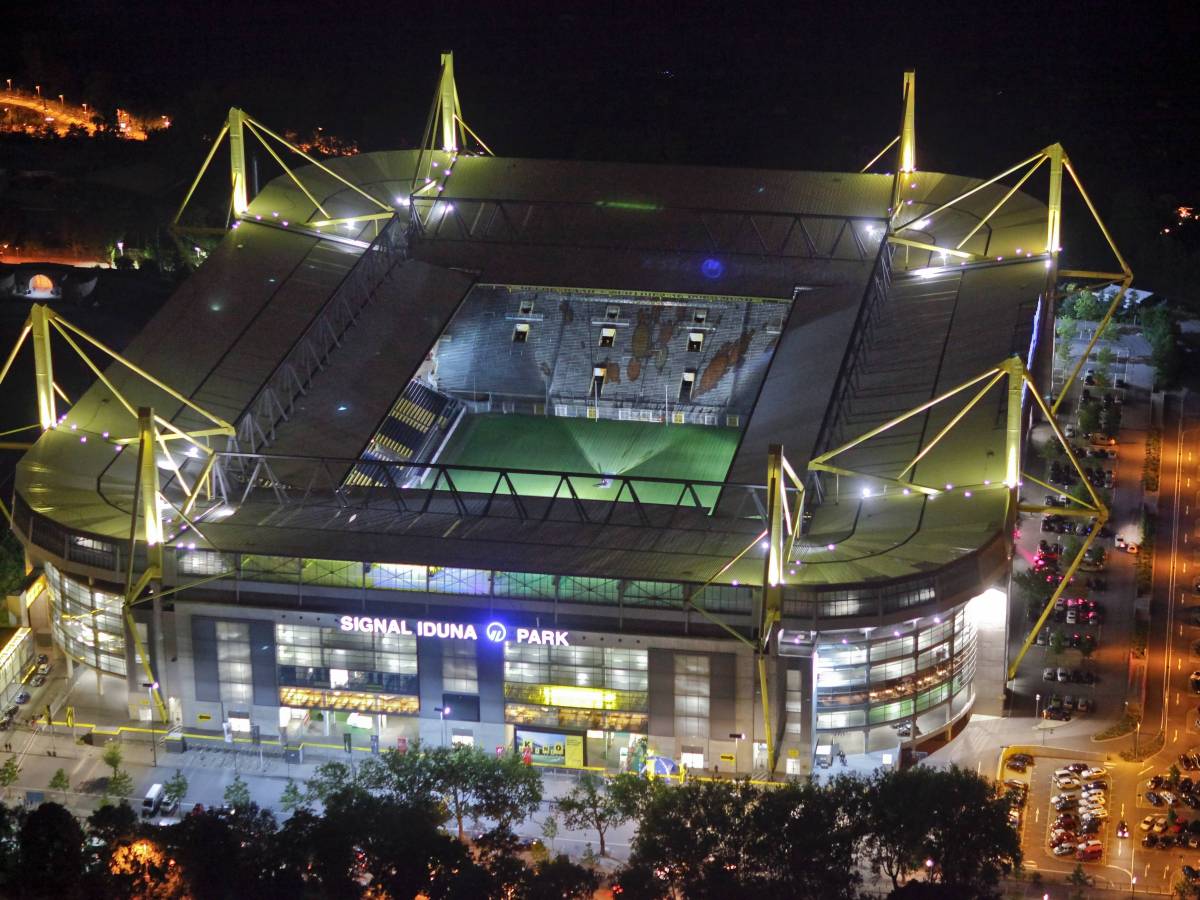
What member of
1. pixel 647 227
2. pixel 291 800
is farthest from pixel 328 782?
pixel 647 227

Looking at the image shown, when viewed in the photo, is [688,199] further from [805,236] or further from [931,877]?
[931,877]

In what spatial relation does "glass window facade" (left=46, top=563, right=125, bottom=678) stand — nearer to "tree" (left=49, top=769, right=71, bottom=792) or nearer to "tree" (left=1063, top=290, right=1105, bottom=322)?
"tree" (left=49, top=769, right=71, bottom=792)

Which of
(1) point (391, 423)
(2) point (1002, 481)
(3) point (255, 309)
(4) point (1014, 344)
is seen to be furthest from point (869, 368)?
(3) point (255, 309)

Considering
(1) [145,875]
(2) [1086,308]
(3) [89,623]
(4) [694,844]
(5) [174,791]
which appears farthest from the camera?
(2) [1086,308]

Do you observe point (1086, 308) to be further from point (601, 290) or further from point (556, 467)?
point (556, 467)

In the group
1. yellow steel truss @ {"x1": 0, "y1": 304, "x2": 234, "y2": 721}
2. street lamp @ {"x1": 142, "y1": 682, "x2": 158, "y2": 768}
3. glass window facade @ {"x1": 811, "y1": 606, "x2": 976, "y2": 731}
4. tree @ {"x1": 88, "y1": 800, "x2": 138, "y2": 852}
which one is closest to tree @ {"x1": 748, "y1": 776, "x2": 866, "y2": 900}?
glass window facade @ {"x1": 811, "y1": 606, "x2": 976, "y2": 731}

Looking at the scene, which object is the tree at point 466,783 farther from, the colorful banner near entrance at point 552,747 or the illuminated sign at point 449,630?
the illuminated sign at point 449,630
